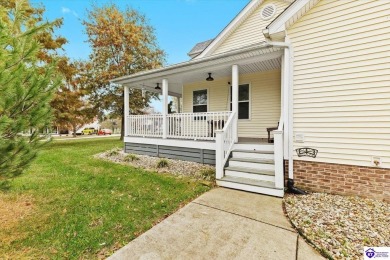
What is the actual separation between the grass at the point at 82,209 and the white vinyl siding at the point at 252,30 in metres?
6.64

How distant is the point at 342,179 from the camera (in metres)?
4.21

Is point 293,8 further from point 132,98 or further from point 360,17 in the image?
point 132,98

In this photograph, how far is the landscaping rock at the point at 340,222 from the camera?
2547mm

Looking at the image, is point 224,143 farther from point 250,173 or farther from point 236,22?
point 236,22

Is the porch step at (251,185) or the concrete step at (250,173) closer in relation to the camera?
the porch step at (251,185)

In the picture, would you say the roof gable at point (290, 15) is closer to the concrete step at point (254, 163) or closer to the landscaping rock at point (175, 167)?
the concrete step at point (254, 163)

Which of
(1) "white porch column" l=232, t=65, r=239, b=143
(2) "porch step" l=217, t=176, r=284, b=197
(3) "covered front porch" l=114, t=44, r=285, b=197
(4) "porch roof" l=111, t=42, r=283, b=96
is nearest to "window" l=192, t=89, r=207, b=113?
(3) "covered front porch" l=114, t=44, r=285, b=197

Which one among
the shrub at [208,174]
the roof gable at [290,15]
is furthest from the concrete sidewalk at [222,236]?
the roof gable at [290,15]

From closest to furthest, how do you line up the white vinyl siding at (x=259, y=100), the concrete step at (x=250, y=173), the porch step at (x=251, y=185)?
the porch step at (x=251, y=185), the concrete step at (x=250, y=173), the white vinyl siding at (x=259, y=100)

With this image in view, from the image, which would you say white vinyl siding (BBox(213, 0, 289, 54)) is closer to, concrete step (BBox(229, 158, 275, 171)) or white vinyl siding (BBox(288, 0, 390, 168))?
white vinyl siding (BBox(288, 0, 390, 168))

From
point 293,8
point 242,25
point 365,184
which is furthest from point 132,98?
point 365,184

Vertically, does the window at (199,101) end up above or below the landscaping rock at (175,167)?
above

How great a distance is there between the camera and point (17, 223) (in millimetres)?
3125

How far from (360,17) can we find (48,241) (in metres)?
7.02
